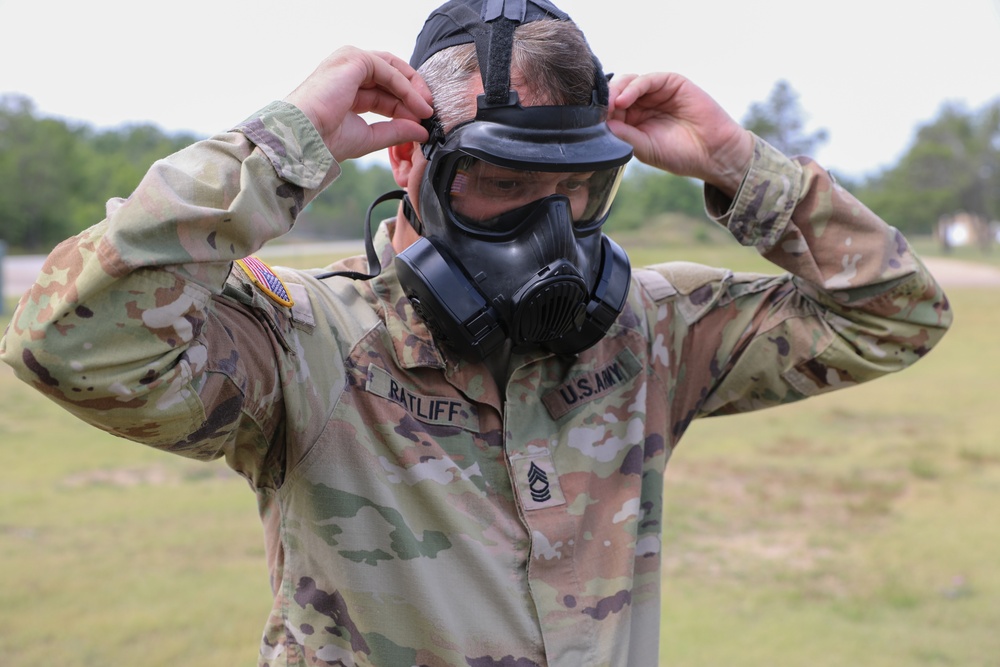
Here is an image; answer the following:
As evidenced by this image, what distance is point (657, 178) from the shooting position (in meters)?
40.0

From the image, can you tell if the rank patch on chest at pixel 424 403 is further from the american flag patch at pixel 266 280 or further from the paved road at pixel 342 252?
the paved road at pixel 342 252

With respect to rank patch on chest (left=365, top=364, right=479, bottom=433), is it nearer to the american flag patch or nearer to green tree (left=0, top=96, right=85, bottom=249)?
the american flag patch

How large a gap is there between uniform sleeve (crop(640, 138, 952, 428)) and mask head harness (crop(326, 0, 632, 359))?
0.42m

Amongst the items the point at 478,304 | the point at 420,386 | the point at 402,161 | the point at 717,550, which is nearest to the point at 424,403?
the point at 420,386

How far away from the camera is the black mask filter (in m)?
1.93

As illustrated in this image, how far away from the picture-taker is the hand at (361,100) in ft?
6.00

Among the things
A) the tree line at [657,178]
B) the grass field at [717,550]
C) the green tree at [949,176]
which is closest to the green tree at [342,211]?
the tree line at [657,178]

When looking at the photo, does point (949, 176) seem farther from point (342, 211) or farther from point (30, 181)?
point (30, 181)

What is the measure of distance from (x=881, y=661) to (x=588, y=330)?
354cm

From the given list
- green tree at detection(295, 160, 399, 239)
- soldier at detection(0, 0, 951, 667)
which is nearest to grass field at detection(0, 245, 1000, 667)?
soldier at detection(0, 0, 951, 667)

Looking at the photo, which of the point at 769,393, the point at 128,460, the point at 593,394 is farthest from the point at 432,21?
the point at 128,460

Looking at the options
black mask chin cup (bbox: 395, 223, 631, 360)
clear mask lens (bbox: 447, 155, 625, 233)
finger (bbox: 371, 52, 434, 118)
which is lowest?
black mask chin cup (bbox: 395, 223, 631, 360)

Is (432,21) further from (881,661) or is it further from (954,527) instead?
(954,527)

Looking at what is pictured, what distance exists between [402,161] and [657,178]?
38.8 m
